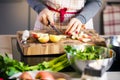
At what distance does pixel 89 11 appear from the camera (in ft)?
5.03

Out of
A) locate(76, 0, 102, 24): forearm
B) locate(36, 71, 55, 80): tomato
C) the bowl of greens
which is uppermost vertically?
locate(76, 0, 102, 24): forearm

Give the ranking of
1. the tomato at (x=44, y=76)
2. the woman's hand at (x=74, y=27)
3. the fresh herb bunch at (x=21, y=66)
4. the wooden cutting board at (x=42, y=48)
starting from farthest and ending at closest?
1. the woman's hand at (x=74, y=27)
2. the wooden cutting board at (x=42, y=48)
3. the fresh herb bunch at (x=21, y=66)
4. the tomato at (x=44, y=76)

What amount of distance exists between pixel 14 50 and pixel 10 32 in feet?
4.63

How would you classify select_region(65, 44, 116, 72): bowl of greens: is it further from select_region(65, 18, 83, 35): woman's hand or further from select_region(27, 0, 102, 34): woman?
select_region(27, 0, 102, 34): woman

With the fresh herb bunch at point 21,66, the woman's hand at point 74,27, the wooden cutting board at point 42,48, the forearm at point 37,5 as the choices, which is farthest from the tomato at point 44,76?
the forearm at point 37,5

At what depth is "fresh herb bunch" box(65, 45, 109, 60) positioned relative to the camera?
0.99 meters

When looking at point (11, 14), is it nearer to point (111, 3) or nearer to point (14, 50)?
point (111, 3)

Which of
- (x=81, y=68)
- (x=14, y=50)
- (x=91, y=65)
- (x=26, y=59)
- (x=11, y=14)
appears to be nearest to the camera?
(x=91, y=65)

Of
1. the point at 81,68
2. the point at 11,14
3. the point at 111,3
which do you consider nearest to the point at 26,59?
the point at 81,68

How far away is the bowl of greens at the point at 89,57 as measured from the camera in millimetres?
918

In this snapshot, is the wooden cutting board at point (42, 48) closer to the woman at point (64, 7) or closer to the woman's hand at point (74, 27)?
the woman's hand at point (74, 27)

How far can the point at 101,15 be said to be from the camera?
8.96 feet

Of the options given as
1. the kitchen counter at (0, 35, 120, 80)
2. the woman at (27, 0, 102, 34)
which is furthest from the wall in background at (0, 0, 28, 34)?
the kitchen counter at (0, 35, 120, 80)

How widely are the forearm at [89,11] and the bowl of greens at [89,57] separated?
40 centimetres
